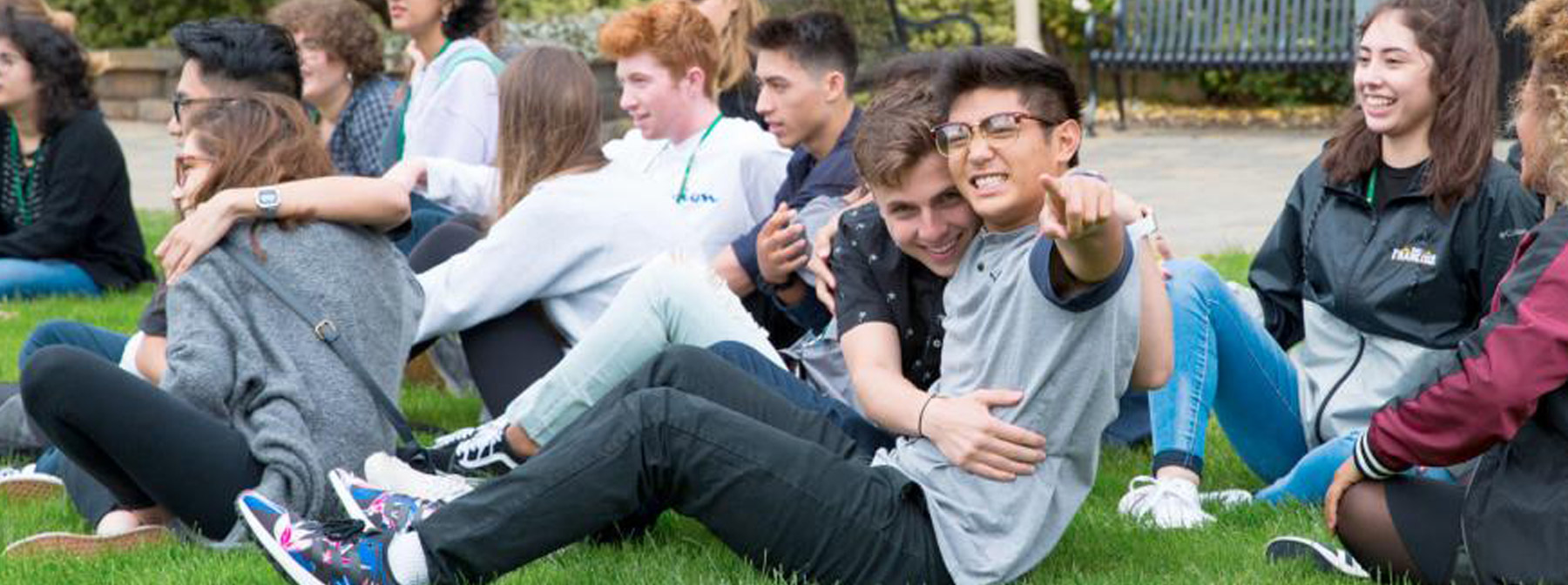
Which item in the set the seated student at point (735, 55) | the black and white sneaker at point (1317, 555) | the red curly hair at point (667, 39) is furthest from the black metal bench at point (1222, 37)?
the black and white sneaker at point (1317, 555)

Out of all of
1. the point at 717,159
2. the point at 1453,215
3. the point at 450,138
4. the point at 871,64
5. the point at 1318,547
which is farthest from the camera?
the point at 871,64

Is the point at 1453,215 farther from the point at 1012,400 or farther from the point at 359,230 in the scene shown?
the point at 359,230

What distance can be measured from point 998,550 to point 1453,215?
1515 mm

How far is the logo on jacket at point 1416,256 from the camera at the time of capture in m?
4.77

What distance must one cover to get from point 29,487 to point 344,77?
3532 mm

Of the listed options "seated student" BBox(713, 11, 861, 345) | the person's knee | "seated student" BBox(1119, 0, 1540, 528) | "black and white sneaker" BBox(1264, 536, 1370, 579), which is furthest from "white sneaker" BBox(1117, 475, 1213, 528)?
the person's knee

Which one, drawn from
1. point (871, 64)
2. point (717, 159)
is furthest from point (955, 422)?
point (871, 64)

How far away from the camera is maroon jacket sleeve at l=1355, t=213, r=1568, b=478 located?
3.62 metres

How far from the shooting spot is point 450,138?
791 centimetres

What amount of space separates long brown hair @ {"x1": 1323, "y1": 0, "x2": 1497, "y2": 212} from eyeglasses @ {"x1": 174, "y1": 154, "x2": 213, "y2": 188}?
2765 millimetres

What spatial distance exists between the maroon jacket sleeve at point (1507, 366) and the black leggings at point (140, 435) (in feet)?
8.43

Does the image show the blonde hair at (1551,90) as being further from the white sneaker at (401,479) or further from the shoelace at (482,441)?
the shoelace at (482,441)

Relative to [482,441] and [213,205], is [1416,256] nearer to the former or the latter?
[482,441]

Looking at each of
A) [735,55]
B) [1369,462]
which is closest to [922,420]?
[1369,462]
